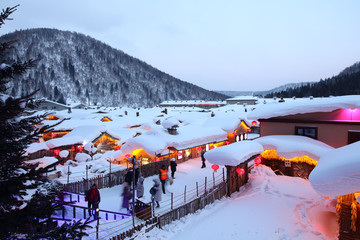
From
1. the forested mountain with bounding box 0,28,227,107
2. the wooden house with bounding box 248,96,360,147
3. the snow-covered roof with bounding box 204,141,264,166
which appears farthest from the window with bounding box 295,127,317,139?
the forested mountain with bounding box 0,28,227,107

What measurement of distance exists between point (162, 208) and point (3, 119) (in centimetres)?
932

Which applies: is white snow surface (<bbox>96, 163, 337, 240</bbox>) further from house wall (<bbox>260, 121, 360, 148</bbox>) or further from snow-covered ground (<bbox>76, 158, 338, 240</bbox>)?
house wall (<bbox>260, 121, 360, 148</bbox>)

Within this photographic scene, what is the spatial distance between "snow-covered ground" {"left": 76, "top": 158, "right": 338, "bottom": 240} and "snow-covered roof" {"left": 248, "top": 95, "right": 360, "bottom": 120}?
5094mm

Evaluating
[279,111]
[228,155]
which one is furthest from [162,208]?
[279,111]

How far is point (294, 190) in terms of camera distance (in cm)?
1234

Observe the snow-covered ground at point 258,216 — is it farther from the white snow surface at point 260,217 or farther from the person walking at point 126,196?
the person walking at point 126,196

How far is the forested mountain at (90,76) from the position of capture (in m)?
146

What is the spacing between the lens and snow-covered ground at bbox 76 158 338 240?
Answer: 8.34 meters

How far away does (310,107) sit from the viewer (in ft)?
49.7

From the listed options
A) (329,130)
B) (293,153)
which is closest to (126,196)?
(293,153)

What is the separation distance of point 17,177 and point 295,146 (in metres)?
14.7

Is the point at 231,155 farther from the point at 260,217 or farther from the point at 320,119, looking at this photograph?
the point at 320,119

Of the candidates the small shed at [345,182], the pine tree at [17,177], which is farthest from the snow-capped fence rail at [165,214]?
the small shed at [345,182]

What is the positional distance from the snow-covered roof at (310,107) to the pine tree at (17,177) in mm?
16016
